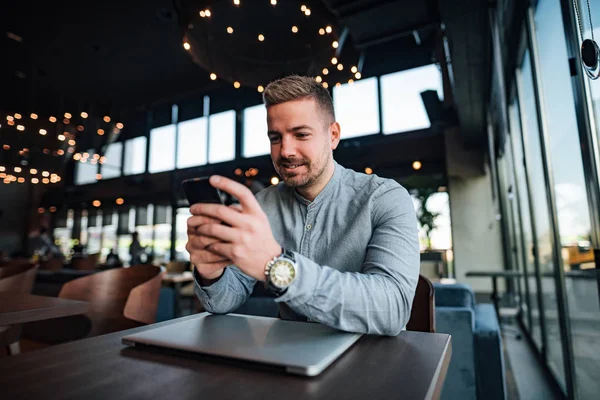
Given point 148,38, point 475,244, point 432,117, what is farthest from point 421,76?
point 148,38

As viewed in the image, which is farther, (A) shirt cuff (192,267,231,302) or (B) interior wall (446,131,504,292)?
(B) interior wall (446,131,504,292)

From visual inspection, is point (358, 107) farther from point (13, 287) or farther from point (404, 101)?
point (13, 287)

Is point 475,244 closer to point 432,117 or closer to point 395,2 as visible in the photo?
point 432,117

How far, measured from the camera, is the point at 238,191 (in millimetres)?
628

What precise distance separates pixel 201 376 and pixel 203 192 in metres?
0.33

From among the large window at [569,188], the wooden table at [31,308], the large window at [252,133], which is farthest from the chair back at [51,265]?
the large window at [569,188]

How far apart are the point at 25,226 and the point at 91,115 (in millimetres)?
9427

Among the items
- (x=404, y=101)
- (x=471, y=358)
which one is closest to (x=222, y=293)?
(x=471, y=358)

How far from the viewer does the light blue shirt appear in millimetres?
726

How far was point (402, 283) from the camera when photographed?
0.84 meters

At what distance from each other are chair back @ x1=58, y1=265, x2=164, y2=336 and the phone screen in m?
1.55

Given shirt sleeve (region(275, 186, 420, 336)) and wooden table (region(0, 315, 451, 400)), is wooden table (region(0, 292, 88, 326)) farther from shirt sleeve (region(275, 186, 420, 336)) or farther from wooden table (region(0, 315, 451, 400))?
A: shirt sleeve (region(275, 186, 420, 336))

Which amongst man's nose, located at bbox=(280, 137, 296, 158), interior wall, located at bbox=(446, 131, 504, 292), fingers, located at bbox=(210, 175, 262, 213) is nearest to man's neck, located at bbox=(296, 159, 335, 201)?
man's nose, located at bbox=(280, 137, 296, 158)

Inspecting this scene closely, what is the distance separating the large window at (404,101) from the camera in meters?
8.00
